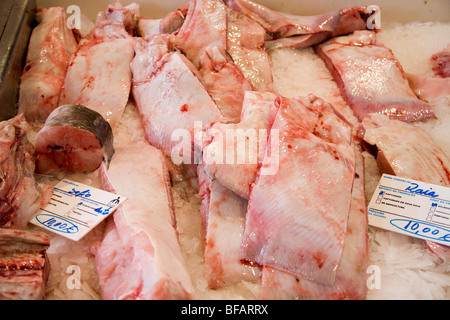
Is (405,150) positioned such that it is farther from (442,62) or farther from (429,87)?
(442,62)

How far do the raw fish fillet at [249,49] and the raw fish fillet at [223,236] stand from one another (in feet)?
3.61

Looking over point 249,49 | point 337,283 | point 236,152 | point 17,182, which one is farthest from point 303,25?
point 17,182

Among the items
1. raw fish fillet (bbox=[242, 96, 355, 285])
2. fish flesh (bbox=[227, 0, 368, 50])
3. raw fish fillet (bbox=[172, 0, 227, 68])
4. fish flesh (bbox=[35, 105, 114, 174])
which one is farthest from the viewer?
fish flesh (bbox=[227, 0, 368, 50])

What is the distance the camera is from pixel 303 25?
3.76 meters

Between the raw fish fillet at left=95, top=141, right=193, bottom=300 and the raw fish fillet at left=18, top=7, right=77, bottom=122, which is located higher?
the raw fish fillet at left=18, top=7, right=77, bottom=122

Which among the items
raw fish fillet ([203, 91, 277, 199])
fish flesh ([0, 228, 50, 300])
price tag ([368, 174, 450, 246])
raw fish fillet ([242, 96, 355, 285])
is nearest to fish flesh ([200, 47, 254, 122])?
raw fish fillet ([203, 91, 277, 199])

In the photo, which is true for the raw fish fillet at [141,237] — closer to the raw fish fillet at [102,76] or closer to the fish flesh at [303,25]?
the raw fish fillet at [102,76]

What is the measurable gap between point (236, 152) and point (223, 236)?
0.45m

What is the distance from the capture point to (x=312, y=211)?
6.81 feet

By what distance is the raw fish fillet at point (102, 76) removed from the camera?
3035 mm

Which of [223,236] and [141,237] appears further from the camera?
[223,236]

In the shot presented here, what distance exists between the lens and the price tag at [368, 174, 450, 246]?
7.57 ft

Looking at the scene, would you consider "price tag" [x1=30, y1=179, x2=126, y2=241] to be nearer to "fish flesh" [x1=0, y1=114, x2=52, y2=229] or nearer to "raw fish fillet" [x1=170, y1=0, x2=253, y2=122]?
"fish flesh" [x1=0, y1=114, x2=52, y2=229]

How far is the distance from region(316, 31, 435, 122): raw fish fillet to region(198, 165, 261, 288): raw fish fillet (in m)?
1.38
